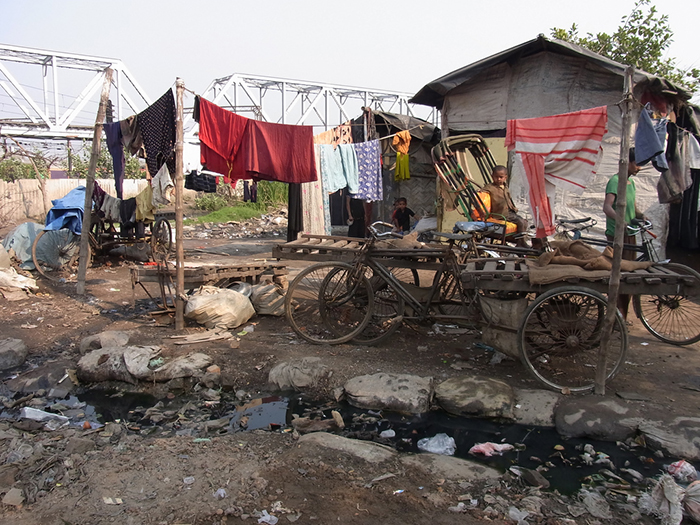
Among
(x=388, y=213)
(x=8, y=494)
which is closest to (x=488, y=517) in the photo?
(x=8, y=494)

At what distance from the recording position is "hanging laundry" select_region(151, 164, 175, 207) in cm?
641

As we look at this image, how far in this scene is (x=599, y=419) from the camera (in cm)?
353

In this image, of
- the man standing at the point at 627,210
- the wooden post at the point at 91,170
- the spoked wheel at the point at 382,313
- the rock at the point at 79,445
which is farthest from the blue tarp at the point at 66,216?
the man standing at the point at 627,210

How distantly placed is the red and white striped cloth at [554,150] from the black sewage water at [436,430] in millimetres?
2826

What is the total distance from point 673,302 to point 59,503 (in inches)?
221

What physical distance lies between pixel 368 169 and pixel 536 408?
696cm

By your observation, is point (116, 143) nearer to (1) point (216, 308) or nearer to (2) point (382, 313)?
(1) point (216, 308)

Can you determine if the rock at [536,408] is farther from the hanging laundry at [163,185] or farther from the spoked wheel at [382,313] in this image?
the hanging laundry at [163,185]

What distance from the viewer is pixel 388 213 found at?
13070mm

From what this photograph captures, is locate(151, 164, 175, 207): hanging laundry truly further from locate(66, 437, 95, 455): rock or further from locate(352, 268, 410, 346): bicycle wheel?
locate(66, 437, 95, 455): rock

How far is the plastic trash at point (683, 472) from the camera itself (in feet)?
9.73

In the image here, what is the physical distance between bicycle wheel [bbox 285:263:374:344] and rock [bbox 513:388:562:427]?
5.72ft


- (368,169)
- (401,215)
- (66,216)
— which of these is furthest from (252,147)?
(401,215)

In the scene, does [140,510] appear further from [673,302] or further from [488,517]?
[673,302]
